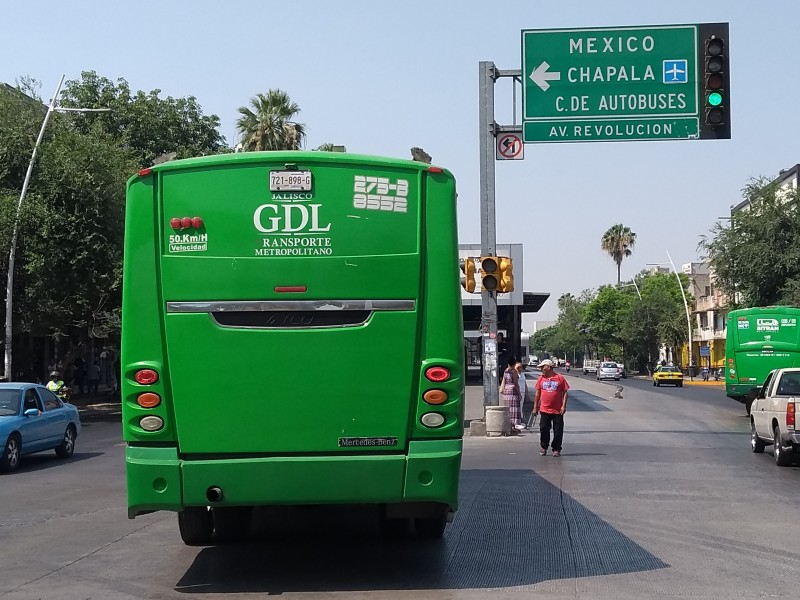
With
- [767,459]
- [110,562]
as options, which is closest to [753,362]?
[767,459]

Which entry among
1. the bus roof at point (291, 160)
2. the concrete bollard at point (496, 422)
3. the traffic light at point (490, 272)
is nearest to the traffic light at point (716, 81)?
the traffic light at point (490, 272)

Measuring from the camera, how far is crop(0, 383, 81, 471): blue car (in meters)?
17.7

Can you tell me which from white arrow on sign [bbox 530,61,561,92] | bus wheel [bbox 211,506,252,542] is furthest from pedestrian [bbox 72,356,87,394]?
bus wheel [bbox 211,506,252,542]

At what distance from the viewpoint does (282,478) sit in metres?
7.97

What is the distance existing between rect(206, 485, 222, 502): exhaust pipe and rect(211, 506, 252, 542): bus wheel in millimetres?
1791

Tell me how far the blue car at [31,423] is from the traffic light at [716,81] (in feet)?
43.4

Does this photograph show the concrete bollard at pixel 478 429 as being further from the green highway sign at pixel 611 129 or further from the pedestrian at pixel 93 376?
the pedestrian at pixel 93 376

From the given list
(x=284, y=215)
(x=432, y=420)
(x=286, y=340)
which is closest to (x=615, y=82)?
(x=284, y=215)

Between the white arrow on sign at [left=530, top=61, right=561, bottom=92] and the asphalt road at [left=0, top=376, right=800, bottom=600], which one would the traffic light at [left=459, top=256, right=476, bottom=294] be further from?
the asphalt road at [left=0, top=376, right=800, bottom=600]

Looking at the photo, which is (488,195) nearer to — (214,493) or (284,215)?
(284,215)

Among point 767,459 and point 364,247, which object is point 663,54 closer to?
point 767,459

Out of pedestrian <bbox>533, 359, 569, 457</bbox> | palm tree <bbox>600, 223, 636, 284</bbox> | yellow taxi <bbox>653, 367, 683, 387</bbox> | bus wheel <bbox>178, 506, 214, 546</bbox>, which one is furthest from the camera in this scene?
palm tree <bbox>600, 223, 636, 284</bbox>

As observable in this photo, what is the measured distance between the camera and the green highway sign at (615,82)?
779 inches

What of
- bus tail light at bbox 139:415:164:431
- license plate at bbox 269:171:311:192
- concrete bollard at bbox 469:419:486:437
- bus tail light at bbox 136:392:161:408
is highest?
license plate at bbox 269:171:311:192
